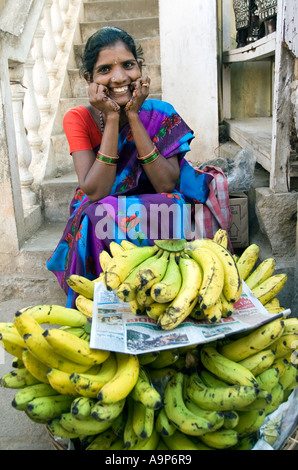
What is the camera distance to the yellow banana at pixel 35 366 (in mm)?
1540

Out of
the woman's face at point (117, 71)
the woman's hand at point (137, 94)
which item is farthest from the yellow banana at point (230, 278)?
the woman's face at point (117, 71)

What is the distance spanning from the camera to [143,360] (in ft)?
5.22

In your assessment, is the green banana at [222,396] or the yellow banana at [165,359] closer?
the green banana at [222,396]

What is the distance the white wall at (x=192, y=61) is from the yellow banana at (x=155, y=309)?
2.71 metres

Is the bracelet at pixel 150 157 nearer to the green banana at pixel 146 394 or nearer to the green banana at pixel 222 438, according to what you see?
the green banana at pixel 146 394

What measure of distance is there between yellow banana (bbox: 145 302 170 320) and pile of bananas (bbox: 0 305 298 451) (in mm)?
133

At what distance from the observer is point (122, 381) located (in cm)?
141

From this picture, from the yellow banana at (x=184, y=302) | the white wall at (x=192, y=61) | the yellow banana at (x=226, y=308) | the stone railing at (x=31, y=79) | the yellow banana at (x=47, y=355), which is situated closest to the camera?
the yellow banana at (x=47, y=355)

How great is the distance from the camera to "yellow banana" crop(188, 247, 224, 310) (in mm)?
1571

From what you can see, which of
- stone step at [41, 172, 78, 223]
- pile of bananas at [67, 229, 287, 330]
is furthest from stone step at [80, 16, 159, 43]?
pile of bananas at [67, 229, 287, 330]

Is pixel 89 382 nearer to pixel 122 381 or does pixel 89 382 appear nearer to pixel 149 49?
pixel 122 381

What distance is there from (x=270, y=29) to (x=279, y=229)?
2.06 meters

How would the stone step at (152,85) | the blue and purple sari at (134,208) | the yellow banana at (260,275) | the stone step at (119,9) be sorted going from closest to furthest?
the yellow banana at (260,275), the blue and purple sari at (134,208), the stone step at (152,85), the stone step at (119,9)

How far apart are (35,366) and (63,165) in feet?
9.21
